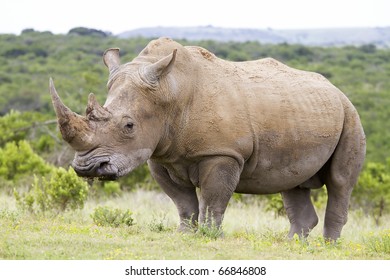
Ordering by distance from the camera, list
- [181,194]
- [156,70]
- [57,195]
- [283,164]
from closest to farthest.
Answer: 1. [156,70]
2. [283,164]
3. [181,194]
4. [57,195]

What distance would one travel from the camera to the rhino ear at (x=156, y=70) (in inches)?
340

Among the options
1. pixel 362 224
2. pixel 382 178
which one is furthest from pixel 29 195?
pixel 382 178

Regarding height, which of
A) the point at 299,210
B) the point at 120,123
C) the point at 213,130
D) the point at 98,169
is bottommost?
the point at 299,210

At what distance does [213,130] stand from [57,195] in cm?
391

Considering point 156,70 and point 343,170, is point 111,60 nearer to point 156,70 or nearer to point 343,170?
point 156,70

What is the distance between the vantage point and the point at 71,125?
7957 mm

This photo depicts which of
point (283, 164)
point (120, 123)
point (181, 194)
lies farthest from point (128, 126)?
point (283, 164)

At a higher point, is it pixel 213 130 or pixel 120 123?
pixel 120 123

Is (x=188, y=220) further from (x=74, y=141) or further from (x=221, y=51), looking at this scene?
(x=221, y=51)

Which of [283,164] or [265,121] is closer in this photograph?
[265,121]

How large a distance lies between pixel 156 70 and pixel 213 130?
36.4 inches

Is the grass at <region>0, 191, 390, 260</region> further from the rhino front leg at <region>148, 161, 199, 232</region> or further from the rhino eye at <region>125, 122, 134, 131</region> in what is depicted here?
the rhino eye at <region>125, 122, 134, 131</region>

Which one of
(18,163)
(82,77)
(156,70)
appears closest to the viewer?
(156,70)

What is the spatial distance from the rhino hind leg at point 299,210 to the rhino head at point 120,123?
113 inches
